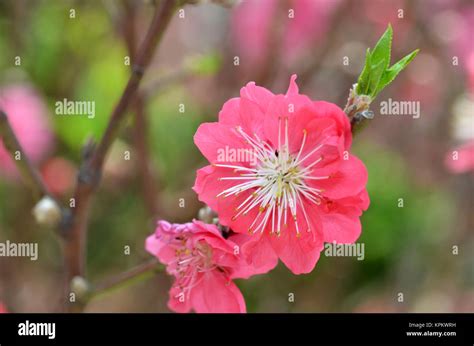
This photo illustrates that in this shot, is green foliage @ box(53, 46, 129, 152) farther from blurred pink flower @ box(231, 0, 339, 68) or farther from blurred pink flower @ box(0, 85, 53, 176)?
blurred pink flower @ box(231, 0, 339, 68)

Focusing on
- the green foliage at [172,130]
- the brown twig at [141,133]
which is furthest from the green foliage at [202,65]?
the green foliage at [172,130]

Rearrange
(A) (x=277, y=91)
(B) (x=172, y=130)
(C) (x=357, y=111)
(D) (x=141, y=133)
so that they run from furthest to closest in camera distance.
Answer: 1. (B) (x=172, y=130)
2. (A) (x=277, y=91)
3. (D) (x=141, y=133)
4. (C) (x=357, y=111)

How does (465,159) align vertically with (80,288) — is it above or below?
above

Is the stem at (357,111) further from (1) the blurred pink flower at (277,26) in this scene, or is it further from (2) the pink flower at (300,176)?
(1) the blurred pink flower at (277,26)

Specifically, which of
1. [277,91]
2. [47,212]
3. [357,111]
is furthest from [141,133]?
[357,111]

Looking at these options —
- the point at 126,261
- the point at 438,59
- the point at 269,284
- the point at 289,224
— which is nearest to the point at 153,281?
the point at 126,261

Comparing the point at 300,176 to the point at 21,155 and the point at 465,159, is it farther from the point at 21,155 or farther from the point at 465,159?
the point at 465,159
